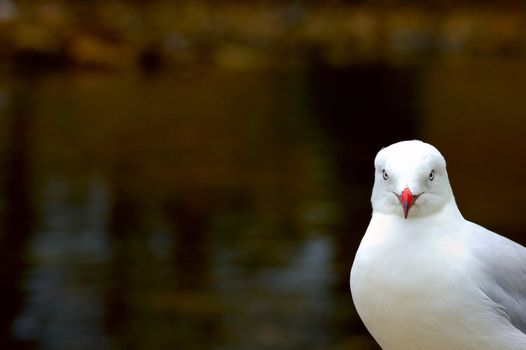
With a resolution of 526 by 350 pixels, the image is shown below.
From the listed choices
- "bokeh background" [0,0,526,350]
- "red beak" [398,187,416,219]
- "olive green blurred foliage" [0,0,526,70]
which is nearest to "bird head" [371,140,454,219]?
"red beak" [398,187,416,219]

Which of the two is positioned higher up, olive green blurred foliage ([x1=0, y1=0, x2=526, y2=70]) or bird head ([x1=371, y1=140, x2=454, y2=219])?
bird head ([x1=371, y1=140, x2=454, y2=219])

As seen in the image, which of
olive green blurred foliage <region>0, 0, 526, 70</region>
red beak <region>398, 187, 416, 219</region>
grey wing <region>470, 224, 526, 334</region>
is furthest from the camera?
olive green blurred foliage <region>0, 0, 526, 70</region>

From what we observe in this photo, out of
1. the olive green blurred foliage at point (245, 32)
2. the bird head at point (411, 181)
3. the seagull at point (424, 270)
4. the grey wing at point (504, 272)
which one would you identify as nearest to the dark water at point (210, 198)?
the olive green blurred foliage at point (245, 32)

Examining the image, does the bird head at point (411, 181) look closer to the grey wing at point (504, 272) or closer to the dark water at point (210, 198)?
the grey wing at point (504, 272)

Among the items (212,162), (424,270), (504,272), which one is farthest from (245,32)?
(424,270)

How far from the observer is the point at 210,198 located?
1171cm

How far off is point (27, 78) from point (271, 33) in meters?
9.19

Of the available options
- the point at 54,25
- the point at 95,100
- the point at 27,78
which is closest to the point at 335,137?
the point at 95,100

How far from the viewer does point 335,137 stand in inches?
625

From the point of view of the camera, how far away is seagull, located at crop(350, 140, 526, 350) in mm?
2791

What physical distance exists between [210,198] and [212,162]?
2.17m

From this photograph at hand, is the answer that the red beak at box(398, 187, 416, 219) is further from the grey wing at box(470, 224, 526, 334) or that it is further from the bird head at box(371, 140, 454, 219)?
the grey wing at box(470, 224, 526, 334)

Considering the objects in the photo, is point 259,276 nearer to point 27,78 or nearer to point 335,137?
point 335,137

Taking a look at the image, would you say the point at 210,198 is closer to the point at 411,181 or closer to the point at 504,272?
the point at 504,272
